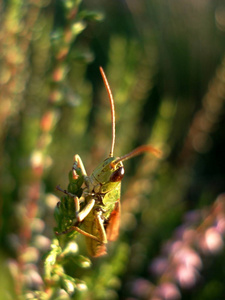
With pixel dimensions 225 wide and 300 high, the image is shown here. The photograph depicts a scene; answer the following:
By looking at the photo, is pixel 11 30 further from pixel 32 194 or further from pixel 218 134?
pixel 218 134

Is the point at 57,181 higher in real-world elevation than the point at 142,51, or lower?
lower

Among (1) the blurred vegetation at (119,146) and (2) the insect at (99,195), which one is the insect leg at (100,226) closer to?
(2) the insect at (99,195)

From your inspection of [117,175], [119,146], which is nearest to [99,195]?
[117,175]

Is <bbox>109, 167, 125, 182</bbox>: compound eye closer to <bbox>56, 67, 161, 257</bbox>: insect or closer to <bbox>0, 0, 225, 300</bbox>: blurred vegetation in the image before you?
<bbox>56, 67, 161, 257</bbox>: insect

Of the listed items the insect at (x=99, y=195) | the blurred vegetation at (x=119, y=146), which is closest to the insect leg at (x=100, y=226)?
the insect at (x=99, y=195)

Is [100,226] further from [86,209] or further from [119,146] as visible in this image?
[119,146]

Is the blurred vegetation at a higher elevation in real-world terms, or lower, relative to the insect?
higher

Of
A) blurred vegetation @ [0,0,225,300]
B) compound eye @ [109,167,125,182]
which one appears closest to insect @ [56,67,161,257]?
compound eye @ [109,167,125,182]

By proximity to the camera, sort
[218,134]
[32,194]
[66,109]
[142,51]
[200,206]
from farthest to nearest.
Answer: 1. [218,134]
2. [142,51]
3. [66,109]
4. [200,206]
5. [32,194]

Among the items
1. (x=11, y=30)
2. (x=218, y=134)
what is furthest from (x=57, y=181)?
(x=218, y=134)
